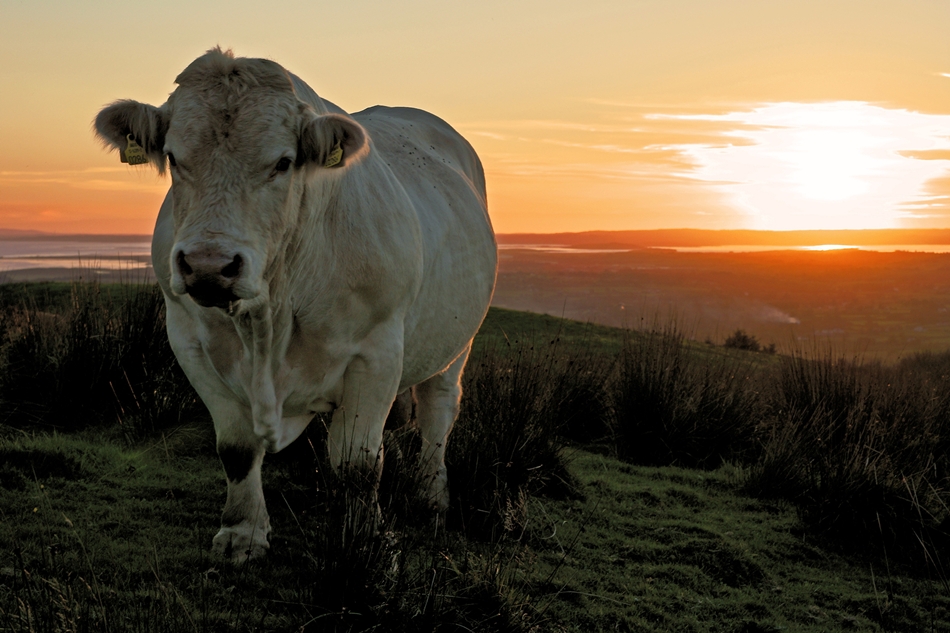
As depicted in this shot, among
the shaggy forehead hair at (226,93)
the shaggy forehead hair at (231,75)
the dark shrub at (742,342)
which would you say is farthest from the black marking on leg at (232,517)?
the dark shrub at (742,342)

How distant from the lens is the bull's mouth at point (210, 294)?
3.23 metres

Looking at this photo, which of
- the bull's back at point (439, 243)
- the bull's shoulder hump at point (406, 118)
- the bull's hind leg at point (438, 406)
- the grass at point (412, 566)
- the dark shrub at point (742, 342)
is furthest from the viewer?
the dark shrub at point (742, 342)

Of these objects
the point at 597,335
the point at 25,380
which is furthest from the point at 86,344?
the point at 597,335

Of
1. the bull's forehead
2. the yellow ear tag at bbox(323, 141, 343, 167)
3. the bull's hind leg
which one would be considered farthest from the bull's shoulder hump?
the bull's forehead

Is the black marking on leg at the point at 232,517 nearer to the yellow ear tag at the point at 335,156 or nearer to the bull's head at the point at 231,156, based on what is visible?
the bull's head at the point at 231,156

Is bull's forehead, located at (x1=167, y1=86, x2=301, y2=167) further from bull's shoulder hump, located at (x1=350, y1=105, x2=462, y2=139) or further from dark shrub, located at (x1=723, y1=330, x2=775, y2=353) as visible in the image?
dark shrub, located at (x1=723, y1=330, x2=775, y2=353)

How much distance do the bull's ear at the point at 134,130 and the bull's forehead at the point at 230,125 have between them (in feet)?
0.35

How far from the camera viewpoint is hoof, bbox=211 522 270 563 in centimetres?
448

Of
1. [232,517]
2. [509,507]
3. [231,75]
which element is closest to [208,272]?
[231,75]

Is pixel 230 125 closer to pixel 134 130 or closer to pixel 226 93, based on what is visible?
pixel 226 93

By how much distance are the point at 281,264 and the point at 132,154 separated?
0.82 meters

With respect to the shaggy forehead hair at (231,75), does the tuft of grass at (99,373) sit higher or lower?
lower

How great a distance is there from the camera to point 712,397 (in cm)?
930

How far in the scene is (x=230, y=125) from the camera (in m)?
3.53
